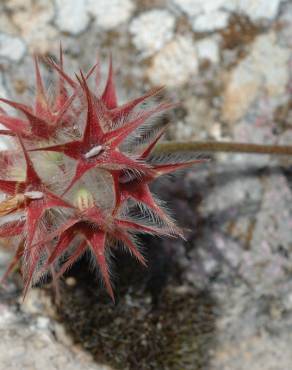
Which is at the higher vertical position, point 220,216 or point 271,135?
point 271,135

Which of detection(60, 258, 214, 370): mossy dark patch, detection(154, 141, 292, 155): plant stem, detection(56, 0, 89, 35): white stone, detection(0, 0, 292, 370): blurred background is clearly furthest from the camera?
detection(56, 0, 89, 35): white stone

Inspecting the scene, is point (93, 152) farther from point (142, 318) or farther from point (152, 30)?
point (152, 30)

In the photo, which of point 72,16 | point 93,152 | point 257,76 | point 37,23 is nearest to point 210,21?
point 257,76

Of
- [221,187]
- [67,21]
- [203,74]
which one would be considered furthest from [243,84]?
[67,21]

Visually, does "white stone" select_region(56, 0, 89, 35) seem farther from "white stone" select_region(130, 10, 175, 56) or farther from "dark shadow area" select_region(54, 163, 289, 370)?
"dark shadow area" select_region(54, 163, 289, 370)

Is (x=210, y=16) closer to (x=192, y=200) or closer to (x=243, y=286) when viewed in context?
(x=192, y=200)

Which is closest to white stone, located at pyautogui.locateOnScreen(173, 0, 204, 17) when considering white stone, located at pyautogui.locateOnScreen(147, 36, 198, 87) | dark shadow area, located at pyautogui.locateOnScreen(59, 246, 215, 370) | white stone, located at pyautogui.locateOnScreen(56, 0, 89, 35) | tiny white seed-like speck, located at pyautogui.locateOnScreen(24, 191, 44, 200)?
white stone, located at pyautogui.locateOnScreen(147, 36, 198, 87)
